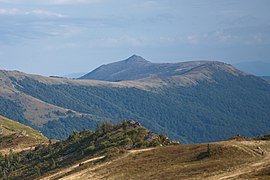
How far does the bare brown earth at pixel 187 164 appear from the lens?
58812mm

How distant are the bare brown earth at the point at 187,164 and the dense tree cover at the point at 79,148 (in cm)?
793

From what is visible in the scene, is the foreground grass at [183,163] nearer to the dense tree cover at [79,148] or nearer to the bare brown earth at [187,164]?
the bare brown earth at [187,164]

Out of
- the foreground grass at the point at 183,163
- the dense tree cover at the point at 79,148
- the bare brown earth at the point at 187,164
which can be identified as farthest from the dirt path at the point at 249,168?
the dense tree cover at the point at 79,148

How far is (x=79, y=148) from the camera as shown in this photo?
112m

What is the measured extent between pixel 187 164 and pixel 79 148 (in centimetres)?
5055

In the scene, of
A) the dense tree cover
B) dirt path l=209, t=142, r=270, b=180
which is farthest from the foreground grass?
the dense tree cover

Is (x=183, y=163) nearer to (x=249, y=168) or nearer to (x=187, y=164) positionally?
(x=187, y=164)

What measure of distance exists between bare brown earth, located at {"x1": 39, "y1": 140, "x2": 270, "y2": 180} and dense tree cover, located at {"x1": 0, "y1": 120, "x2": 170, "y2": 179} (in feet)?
26.0

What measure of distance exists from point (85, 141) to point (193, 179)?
62.5m

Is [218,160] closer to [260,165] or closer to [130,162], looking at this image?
[260,165]

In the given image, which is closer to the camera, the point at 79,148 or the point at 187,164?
the point at 187,164

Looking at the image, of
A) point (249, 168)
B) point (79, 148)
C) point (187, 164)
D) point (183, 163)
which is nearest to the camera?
point (249, 168)

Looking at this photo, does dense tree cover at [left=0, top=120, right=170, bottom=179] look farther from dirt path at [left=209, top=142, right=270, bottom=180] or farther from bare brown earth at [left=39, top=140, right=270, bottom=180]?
dirt path at [left=209, top=142, right=270, bottom=180]

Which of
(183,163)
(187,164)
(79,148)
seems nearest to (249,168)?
(187,164)
